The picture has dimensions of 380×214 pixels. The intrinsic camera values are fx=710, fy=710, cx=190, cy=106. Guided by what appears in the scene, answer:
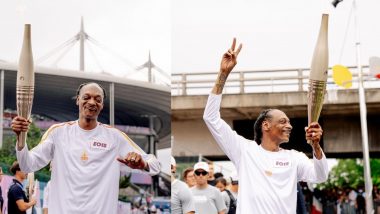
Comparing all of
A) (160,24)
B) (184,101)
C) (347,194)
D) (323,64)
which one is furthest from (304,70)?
(347,194)

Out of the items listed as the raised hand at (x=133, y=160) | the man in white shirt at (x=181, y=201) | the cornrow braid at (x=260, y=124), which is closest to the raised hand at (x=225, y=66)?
the cornrow braid at (x=260, y=124)

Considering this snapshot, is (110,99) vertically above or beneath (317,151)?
above

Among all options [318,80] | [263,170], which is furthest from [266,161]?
[318,80]

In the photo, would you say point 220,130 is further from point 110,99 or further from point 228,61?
point 110,99

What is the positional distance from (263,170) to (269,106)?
7.61m

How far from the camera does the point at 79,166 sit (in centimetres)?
382

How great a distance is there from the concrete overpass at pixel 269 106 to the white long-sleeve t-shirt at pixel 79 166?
19.9 feet

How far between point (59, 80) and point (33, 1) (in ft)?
1.76

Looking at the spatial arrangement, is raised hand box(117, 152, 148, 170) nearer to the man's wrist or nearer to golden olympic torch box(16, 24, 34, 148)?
golden olympic torch box(16, 24, 34, 148)

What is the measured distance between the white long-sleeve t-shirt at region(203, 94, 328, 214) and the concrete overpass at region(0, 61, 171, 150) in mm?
949

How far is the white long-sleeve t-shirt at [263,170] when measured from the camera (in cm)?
362

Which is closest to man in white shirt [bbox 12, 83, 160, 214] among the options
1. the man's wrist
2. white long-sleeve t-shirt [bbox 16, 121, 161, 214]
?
white long-sleeve t-shirt [bbox 16, 121, 161, 214]

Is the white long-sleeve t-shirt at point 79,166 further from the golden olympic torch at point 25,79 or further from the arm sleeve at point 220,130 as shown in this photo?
the arm sleeve at point 220,130

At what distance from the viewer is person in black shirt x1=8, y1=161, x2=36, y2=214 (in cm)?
468
